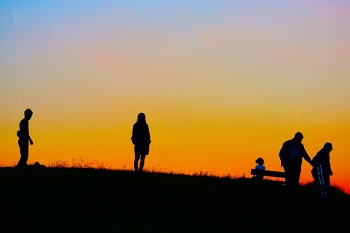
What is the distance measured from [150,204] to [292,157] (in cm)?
697

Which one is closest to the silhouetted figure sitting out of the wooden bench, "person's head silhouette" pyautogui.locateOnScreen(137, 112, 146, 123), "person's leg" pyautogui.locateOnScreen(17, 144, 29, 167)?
"person's leg" pyautogui.locateOnScreen(17, 144, 29, 167)

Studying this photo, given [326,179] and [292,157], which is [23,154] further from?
[326,179]

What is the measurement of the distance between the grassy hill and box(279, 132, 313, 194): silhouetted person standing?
0.70m

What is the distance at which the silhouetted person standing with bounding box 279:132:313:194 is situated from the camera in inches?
1242

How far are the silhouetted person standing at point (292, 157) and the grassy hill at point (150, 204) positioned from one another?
70 cm

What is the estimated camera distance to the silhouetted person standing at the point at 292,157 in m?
31.5

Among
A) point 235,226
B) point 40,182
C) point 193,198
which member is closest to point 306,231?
point 235,226

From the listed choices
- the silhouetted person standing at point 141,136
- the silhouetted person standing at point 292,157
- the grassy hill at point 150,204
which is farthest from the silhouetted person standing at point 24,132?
the silhouetted person standing at point 292,157

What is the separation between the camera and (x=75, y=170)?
109ft

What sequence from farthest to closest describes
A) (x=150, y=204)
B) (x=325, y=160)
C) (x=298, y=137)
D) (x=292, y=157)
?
1. (x=325, y=160)
2. (x=298, y=137)
3. (x=292, y=157)
4. (x=150, y=204)

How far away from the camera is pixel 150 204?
27.2 metres

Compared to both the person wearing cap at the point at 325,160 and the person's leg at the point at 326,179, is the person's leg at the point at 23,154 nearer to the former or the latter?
the person wearing cap at the point at 325,160

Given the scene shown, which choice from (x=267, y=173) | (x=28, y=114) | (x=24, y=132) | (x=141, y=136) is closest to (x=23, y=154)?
(x=24, y=132)

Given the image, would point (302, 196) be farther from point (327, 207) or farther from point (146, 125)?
point (146, 125)
